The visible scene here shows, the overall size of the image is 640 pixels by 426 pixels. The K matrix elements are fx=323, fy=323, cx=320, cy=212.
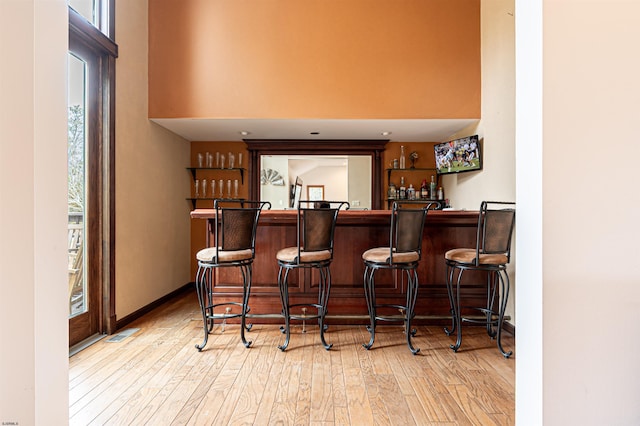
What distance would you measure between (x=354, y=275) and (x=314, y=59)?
7.83 feet

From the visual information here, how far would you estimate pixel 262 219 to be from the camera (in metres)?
3.03

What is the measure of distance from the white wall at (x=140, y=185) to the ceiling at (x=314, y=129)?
0.34m

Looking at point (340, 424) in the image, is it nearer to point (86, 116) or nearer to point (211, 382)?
point (211, 382)

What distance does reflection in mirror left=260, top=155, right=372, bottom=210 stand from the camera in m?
4.92

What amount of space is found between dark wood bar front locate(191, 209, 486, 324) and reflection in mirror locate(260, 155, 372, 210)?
1.80m

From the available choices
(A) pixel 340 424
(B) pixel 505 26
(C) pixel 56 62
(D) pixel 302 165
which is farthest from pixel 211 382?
(B) pixel 505 26

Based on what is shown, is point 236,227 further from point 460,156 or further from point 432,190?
point 432,190

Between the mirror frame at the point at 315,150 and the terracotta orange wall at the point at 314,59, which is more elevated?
the terracotta orange wall at the point at 314,59

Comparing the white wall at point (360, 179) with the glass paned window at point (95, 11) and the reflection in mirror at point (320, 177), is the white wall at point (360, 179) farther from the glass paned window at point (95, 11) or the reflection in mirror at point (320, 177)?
the glass paned window at point (95, 11)

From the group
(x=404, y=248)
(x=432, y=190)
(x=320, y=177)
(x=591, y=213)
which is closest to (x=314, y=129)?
(x=320, y=177)

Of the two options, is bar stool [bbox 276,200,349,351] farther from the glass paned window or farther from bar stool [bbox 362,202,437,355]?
the glass paned window

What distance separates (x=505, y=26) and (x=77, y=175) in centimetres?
405

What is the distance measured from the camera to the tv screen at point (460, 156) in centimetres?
355

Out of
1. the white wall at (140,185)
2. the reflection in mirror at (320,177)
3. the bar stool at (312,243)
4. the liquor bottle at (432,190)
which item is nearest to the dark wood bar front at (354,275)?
the bar stool at (312,243)
